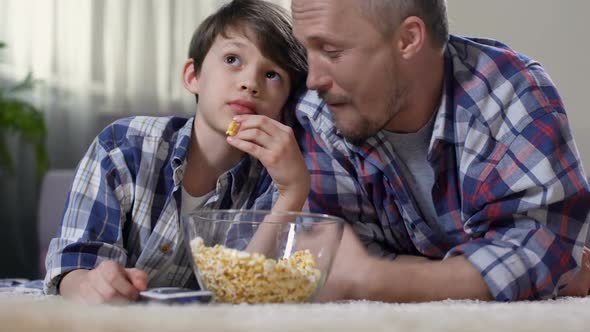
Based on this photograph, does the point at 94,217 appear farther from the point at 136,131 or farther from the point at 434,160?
the point at 434,160

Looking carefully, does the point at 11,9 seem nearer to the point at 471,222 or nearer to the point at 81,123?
the point at 81,123

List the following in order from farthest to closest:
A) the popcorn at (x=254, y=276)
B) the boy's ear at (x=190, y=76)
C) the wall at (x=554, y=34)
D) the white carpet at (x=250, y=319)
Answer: the wall at (x=554, y=34)
the boy's ear at (x=190, y=76)
the popcorn at (x=254, y=276)
the white carpet at (x=250, y=319)

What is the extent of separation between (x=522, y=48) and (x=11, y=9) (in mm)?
2269

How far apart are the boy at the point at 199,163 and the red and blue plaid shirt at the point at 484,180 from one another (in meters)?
0.11

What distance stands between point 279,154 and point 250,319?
0.69m

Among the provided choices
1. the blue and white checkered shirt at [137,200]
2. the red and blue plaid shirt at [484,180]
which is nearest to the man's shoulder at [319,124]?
the red and blue plaid shirt at [484,180]

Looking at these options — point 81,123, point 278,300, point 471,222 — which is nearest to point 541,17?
point 81,123

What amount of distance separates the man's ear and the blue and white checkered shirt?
337mm

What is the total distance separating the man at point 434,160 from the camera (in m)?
1.03

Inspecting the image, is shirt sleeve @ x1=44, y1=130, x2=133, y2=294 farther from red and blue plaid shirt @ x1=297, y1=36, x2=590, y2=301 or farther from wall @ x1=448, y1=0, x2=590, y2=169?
wall @ x1=448, y1=0, x2=590, y2=169

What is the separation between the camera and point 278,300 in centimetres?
79

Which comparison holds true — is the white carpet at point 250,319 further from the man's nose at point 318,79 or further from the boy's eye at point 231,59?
the boy's eye at point 231,59

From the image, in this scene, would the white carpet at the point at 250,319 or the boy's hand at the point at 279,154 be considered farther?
the boy's hand at the point at 279,154

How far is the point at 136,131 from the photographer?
130cm
